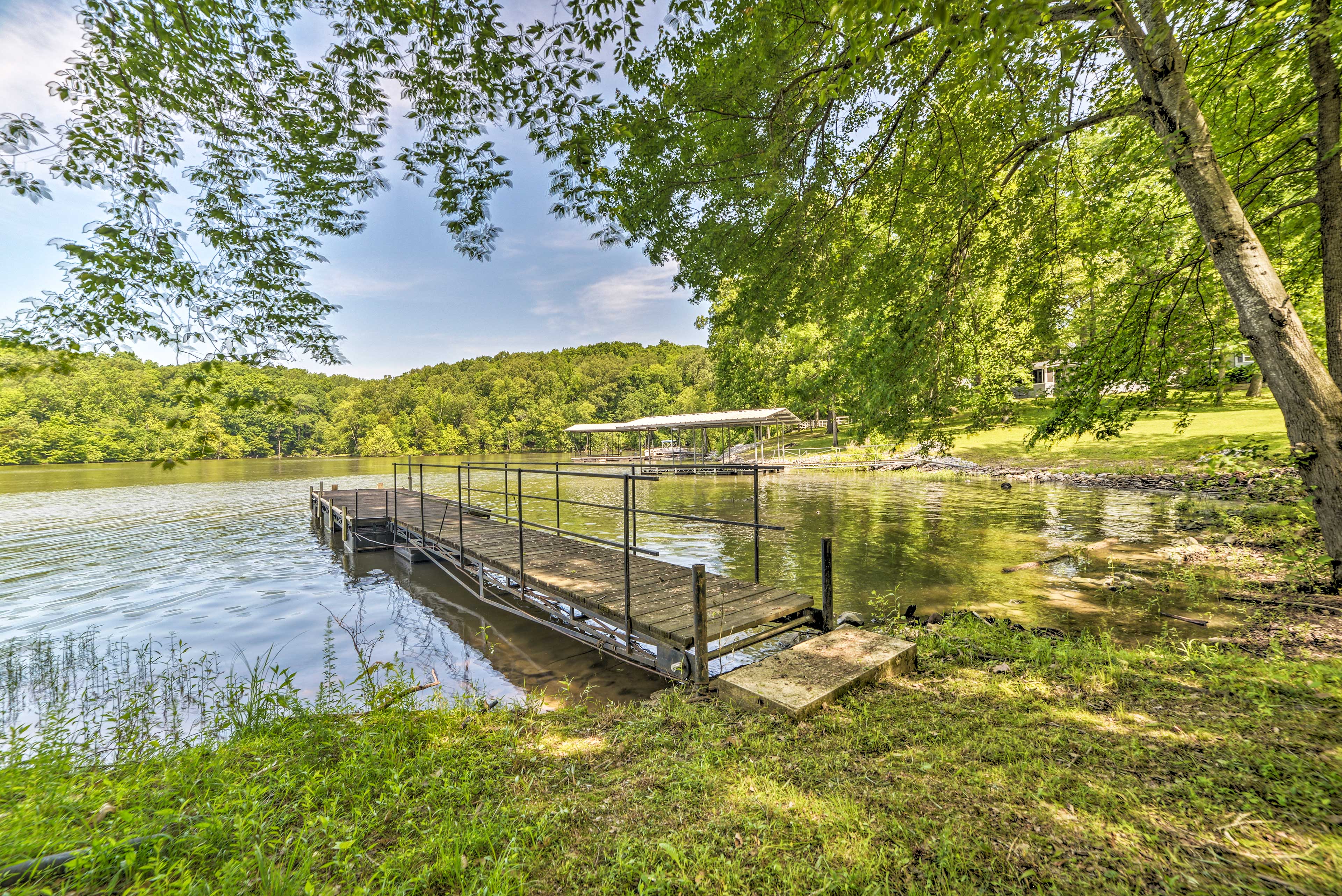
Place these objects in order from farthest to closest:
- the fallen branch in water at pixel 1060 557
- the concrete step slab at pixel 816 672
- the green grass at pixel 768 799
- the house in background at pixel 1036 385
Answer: the house in background at pixel 1036 385 < the fallen branch in water at pixel 1060 557 < the concrete step slab at pixel 816 672 < the green grass at pixel 768 799

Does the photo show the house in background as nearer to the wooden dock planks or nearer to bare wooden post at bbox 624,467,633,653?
the wooden dock planks

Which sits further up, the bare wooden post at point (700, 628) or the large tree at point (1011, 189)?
the large tree at point (1011, 189)

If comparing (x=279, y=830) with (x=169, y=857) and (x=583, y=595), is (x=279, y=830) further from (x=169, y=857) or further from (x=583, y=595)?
(x=583, y=595)

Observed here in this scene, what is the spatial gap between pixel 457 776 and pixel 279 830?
837 millimetres

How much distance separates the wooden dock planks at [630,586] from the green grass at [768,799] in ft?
4.32

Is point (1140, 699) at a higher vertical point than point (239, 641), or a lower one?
higher

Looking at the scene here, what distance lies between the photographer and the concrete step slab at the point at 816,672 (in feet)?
11.0

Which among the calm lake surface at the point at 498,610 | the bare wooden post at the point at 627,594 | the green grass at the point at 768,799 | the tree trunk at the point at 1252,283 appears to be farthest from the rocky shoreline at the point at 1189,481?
the bare wooden post at the point at 627,594

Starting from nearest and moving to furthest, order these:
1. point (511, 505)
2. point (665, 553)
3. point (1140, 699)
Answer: point (1140, 699), point (665, 553), point (511, 505)

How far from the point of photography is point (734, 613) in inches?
198

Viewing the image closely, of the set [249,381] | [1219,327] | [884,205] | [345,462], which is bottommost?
[345,462]

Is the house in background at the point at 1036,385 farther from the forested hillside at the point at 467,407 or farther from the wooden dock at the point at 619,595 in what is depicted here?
the forested hillside at the point at 467,407

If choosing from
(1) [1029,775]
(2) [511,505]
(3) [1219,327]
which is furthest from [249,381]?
(2) [511,505]

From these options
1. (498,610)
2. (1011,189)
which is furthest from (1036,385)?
(498,610)
